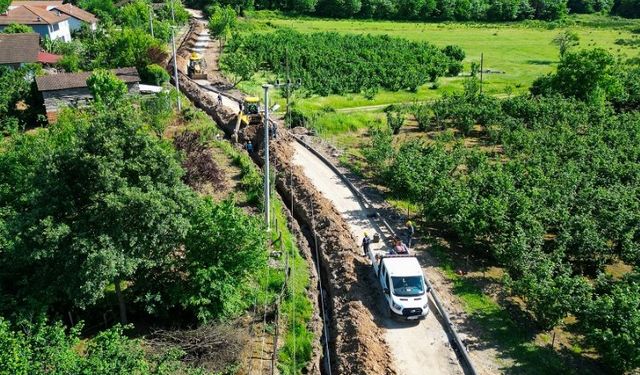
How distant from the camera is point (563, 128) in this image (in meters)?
44.5

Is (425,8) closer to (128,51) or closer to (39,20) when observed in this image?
(39,20)

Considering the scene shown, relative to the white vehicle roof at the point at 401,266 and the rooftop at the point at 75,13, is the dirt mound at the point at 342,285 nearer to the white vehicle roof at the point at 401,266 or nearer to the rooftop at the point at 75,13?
the white vehicle roof at the point at 401,266

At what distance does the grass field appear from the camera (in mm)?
64000

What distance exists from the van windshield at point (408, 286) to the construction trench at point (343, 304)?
4.73ft

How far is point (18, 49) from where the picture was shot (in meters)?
56.1

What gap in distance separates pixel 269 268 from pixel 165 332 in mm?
6301

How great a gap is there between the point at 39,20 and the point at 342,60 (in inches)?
1674

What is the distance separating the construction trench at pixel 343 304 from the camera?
2083 centimetres

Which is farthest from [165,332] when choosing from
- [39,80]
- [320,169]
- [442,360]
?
[39,80]

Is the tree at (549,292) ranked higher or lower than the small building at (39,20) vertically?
lower

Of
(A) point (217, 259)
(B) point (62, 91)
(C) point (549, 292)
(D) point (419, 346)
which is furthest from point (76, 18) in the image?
(C) point (549, 292)

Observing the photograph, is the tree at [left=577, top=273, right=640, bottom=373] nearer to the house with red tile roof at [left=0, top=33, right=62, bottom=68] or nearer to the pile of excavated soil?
the pile of excavated soil

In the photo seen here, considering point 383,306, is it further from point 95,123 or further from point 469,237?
point 95,123

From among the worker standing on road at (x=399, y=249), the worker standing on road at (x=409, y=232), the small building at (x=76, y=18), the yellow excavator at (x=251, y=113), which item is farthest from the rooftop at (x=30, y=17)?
the worker standing on road at (x=399, y=249)
